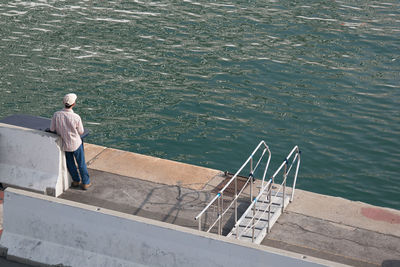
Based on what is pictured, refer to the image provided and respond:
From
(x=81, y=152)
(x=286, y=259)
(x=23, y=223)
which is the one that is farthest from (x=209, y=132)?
(x=286, y=259)

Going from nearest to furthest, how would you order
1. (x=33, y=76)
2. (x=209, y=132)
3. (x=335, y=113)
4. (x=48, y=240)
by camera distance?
(x=48, y=240), (x=209, y=132), (x=335, y=113), (x=33, y=76)

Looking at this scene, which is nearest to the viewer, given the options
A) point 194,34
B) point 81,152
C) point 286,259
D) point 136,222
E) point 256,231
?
point 286,259

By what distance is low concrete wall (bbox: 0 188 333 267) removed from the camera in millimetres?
8969

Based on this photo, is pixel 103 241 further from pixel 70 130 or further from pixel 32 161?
pixel 32 161

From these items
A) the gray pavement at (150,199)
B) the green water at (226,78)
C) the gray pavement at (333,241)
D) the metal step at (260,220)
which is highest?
the metal step at (260,220)

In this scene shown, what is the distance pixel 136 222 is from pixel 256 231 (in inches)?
103

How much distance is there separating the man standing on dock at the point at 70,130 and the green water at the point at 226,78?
17.9 ft

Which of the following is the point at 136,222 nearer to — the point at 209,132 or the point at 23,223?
the point at 23,223

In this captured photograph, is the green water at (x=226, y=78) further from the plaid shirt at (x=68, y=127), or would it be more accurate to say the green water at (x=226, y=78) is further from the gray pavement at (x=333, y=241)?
the plaid shirt at (x=68, y=127)

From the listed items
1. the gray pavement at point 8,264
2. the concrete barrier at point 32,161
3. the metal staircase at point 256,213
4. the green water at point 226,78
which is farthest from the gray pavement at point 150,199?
the green water at point 226,78

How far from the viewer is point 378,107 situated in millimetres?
20516

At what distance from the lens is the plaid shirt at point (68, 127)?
11594mm

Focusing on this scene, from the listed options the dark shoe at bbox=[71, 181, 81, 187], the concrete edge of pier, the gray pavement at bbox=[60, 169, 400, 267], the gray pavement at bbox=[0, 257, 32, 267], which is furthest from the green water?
the gray pavement at bbox=[0, 257, 32, 267]

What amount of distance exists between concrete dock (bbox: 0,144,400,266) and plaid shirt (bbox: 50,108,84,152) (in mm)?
1074
